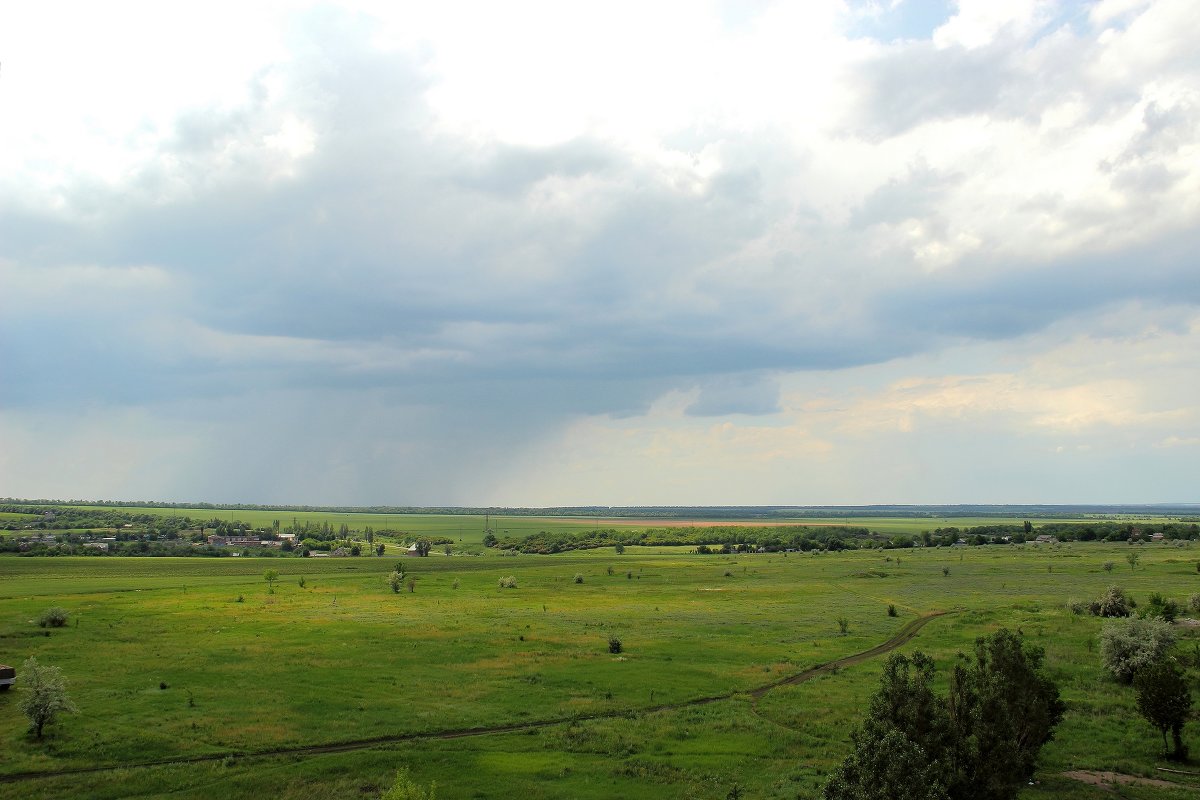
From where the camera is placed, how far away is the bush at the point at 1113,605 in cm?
8312

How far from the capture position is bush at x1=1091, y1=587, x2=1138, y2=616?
83.1 metres

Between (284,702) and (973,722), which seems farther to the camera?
(284,702)

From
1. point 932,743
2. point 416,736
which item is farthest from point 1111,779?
point 416,736

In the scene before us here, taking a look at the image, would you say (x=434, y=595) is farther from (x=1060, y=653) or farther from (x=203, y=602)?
(x=1060, y=653)

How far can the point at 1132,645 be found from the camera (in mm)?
57906

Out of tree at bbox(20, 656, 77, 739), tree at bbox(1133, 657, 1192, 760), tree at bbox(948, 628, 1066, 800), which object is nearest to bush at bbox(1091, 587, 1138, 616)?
tree at bbox(1133, 657, 1192, 760)

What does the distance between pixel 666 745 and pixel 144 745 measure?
31.1 metres

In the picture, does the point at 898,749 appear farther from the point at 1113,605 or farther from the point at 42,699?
the point at 1113,605

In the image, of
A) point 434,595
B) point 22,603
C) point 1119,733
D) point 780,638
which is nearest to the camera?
point 1119,733

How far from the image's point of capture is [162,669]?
60.8 metres

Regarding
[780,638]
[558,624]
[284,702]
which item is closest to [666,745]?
[284,702]

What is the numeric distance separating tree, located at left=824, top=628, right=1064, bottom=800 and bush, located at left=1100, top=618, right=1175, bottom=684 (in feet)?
96.0

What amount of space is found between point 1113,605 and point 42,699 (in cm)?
10145

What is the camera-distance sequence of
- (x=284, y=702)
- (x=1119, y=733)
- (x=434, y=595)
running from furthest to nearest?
1. (x=434, y=595)
2. (x=284, y=702)
3. (x=1119, y=733)
